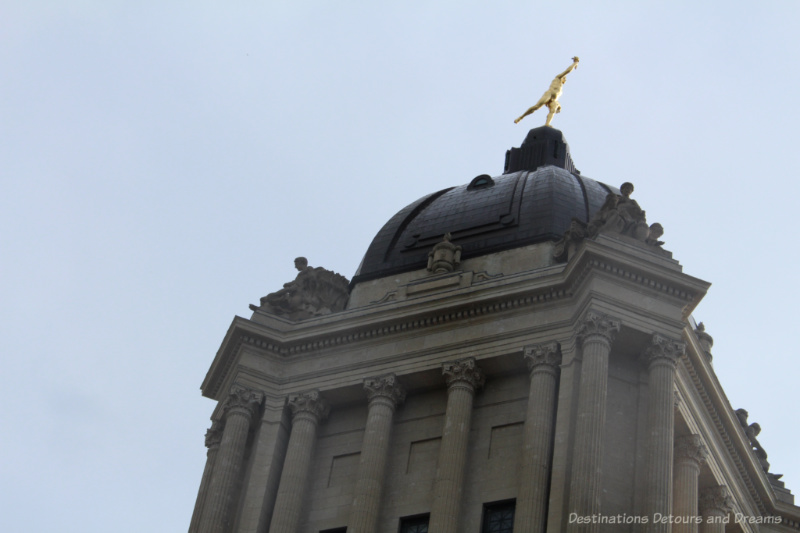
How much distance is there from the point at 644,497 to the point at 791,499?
44.1 ft

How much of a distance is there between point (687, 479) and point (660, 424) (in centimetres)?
350

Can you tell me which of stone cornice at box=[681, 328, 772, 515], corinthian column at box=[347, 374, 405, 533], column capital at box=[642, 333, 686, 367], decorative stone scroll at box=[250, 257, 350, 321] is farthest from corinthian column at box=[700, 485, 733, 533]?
decorative stone scroll at box=[250, 257, 350, 321]

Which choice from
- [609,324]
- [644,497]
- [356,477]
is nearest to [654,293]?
[609,324]

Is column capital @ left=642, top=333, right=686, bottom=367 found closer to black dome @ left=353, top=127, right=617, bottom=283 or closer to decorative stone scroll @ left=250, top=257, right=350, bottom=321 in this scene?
black dome @ left=353, top=127, right=617, bottom=283

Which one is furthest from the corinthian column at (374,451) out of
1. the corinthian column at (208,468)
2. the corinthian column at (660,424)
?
the corinthian column at (660,424)

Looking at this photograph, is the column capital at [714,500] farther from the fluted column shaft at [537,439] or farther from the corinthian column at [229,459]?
the corinthian column at [229,459]

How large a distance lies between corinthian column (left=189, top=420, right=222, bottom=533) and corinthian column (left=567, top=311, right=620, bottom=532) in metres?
11.3

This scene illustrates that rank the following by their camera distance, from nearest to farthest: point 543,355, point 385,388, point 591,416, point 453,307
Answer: point 591,416
point 543,355
point 385,388
point 453,307

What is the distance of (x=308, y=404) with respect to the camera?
47469mm

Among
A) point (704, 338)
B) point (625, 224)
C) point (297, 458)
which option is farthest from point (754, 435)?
point (297, 458)

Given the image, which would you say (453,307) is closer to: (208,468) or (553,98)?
(208,468)

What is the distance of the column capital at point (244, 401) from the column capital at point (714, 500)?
12751 mm

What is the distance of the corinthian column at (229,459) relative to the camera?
45469mm

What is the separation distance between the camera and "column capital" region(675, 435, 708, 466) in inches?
1795
